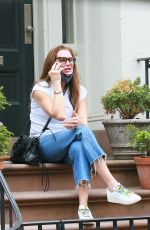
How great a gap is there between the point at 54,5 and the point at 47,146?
2338mm

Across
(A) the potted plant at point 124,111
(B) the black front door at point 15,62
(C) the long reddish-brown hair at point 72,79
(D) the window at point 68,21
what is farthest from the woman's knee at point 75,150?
(D) the window at point 68,21

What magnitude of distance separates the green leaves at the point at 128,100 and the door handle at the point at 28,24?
4.32 ft

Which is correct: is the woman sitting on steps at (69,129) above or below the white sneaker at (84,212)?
above

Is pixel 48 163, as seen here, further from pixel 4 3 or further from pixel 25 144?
pixel 4 3

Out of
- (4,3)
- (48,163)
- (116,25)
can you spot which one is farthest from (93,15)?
(48,163)

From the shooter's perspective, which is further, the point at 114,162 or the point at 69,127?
the point at 114,162

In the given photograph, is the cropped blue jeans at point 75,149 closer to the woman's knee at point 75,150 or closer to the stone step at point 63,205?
the woman's knee at point 75,150

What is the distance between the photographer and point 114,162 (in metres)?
4.97

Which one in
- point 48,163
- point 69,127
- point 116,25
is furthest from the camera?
point 116,25

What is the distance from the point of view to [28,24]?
6328 mm

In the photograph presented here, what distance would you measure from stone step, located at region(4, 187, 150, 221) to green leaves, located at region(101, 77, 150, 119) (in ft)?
3.08

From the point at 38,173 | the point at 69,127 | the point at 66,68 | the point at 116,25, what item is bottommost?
the point at 38,173

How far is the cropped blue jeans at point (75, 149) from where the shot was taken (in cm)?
430

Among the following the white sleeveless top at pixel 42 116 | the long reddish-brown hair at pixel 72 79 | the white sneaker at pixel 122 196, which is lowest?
the white sneaker at pixel 122 196
